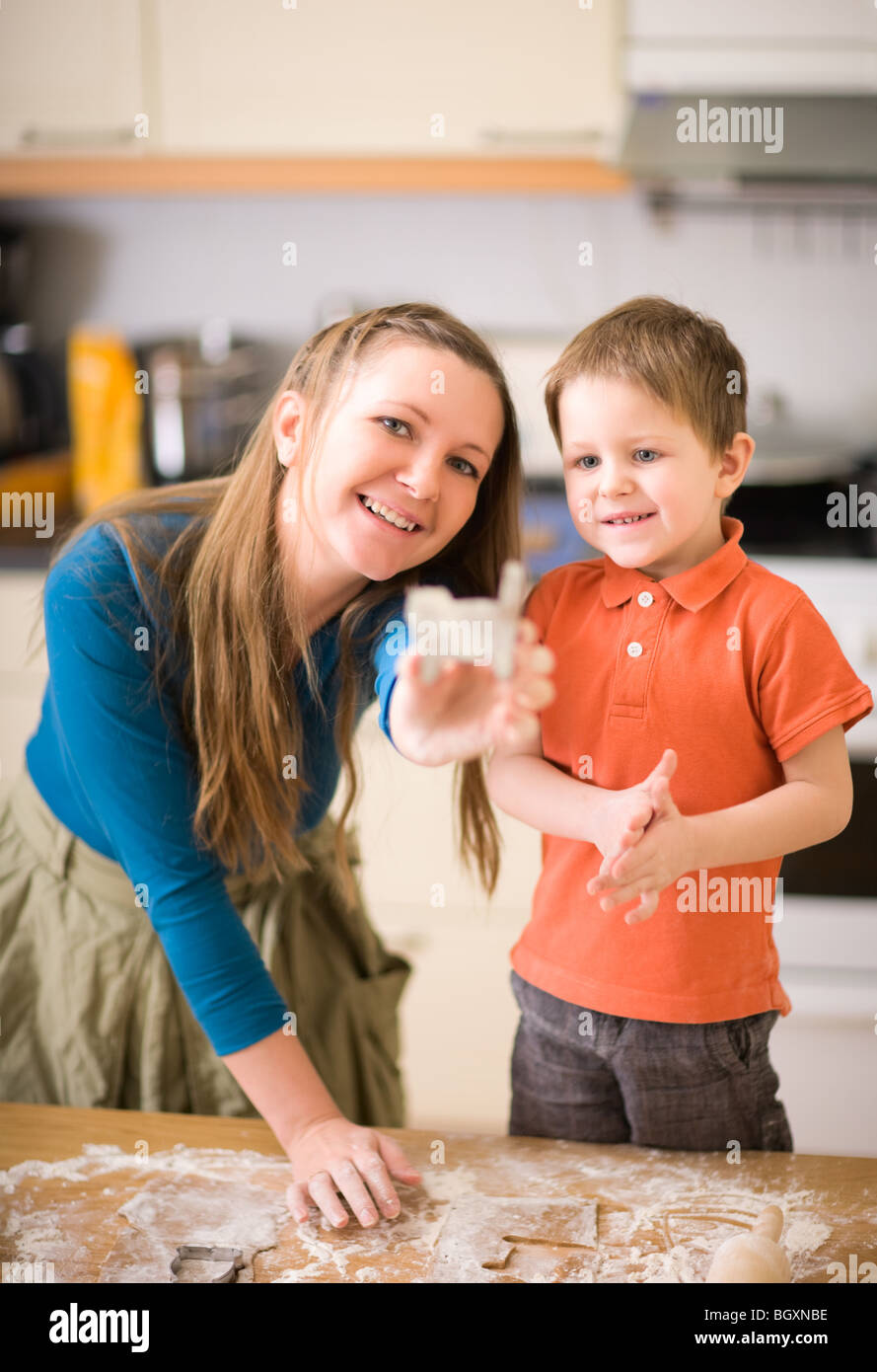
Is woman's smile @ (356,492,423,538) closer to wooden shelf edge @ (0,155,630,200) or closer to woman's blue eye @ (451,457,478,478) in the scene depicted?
woman's blue eye @ (451,457,478,478)

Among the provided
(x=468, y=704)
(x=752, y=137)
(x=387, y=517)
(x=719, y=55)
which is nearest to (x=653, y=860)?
(x=468, y=704)

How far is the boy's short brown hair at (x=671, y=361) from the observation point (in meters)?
0.64

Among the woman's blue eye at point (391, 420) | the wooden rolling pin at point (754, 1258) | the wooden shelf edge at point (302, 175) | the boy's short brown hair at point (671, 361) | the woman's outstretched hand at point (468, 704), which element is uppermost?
the wooden shelf edge at point (302, 175)

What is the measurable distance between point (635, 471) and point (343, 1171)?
1.46ft

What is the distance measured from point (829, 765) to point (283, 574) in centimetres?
34

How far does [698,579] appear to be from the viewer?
67 centimetres

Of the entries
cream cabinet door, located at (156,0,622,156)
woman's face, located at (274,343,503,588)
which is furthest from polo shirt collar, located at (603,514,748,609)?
cream cabinet door, located at (156,0,622,156)

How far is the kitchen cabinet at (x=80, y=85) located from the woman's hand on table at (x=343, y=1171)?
132 cm

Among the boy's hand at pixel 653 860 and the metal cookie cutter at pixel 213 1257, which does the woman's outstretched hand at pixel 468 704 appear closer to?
the boy's hand at pixel 653 860

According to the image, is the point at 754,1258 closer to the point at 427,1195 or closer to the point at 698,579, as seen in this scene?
the point at 427,1195

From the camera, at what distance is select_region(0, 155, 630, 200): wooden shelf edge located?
Answer: 173 cm

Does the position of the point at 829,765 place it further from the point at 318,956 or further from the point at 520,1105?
the point at 318,956

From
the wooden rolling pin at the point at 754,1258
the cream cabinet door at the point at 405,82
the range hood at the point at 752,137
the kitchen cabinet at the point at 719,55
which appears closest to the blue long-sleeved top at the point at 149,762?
the wooden rolling pin at the point at 754,1258

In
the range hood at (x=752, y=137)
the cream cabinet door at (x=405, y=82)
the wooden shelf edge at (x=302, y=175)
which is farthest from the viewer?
the wooden shelf edge at (x=302, y=175)
